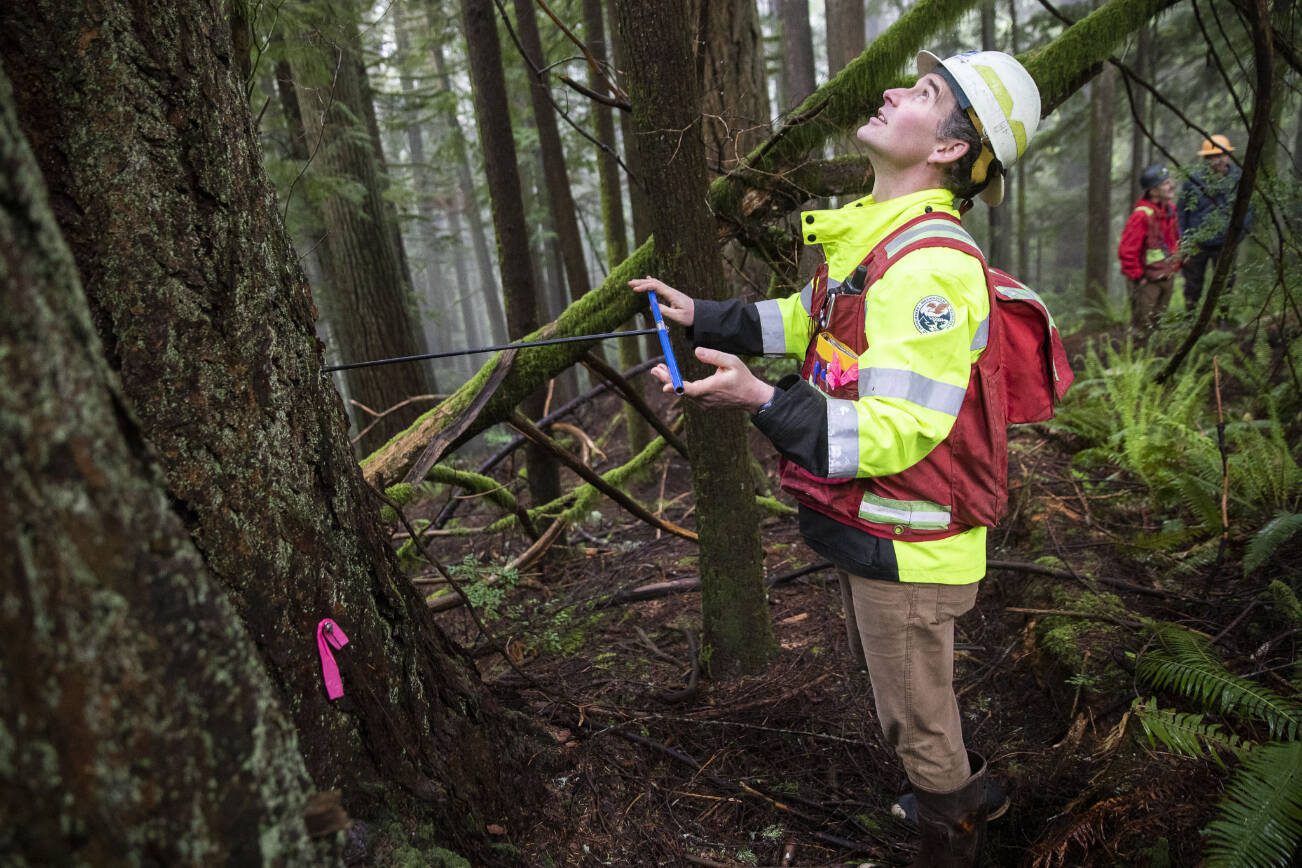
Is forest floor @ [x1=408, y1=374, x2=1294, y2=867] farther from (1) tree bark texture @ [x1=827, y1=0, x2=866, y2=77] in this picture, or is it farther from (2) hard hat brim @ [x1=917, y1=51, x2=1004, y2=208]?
(1) tree bark texture @ [x1=827, y1=0, x2=866, y2=77]

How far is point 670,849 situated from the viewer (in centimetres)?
234

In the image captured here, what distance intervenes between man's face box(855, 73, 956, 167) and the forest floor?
6.85 ft

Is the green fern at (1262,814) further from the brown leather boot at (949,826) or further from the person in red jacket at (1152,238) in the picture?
the person in red jacket at (1152,238)

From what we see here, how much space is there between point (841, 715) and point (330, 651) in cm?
231

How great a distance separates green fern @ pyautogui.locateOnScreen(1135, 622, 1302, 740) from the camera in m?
2.25

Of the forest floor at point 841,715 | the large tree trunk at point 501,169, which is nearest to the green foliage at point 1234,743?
the forest floor at point 841,715

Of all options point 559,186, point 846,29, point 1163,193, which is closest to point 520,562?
point 559,186

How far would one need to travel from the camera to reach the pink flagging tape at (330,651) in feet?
5.19

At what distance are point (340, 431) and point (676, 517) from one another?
188 inches

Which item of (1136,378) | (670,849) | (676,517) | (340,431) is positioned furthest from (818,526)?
(1136,378)

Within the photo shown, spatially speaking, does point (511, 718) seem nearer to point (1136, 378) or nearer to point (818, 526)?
point (818, 526)

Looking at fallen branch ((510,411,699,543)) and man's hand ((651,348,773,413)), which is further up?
man's hand ((651,348,773,413))

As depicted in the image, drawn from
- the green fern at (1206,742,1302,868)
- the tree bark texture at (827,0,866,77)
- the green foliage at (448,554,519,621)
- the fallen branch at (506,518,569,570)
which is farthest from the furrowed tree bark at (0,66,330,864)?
the tree bark texture at (827,0,866,77)

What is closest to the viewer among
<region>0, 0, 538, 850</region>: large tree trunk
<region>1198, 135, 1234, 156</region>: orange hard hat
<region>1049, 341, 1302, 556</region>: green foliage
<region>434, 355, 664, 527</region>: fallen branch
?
<region>0, 0, 538, 850</region>: large tree trunk
